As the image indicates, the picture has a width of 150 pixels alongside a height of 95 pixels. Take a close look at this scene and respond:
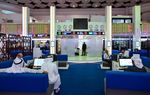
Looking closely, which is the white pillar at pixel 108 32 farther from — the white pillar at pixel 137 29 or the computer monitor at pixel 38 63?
the computer monitor at pixel 38 63

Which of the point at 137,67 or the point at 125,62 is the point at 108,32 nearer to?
the point at 125,62

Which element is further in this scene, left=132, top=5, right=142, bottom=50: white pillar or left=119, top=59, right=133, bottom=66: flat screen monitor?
left=132, top=5, right=142, bottom=50: white pillar

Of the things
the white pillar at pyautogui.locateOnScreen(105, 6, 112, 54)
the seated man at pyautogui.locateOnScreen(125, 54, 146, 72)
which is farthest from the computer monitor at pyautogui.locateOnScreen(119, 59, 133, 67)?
the white pillar at pyautogui.locateOnScreen(105, 6, 112, 54)

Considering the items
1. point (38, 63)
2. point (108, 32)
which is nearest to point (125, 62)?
point (38, 63)

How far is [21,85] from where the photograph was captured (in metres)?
5.32

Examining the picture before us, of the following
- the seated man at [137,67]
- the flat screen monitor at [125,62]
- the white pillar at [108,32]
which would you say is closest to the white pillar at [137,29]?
the white pillar at [108,32]

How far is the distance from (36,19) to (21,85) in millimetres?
21134

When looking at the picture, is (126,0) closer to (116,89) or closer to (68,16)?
(68,16)

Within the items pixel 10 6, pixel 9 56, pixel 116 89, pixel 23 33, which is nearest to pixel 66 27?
pixel 23 33

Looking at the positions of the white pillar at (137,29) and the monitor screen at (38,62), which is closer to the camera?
the monitor screen at (38,62)

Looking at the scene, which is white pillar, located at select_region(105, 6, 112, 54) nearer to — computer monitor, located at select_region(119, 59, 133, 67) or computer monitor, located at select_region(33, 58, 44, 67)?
computer monitor, located at select_region(119, 59, 133, 67)

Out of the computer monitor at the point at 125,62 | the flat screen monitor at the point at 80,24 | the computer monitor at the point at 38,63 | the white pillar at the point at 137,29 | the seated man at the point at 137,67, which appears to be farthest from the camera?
the flat screen monitor at the point at 80,24

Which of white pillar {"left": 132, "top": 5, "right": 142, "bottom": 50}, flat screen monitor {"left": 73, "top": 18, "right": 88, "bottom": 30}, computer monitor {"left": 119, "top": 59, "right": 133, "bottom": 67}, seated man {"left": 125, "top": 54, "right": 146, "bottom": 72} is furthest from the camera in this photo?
flat screen monitor {"left": 73, "top": 18, "right": 88, "bottom": 30}

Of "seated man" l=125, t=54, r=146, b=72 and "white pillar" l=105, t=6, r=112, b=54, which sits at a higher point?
"white pillar" l=105, t=6, r=112, b=54
